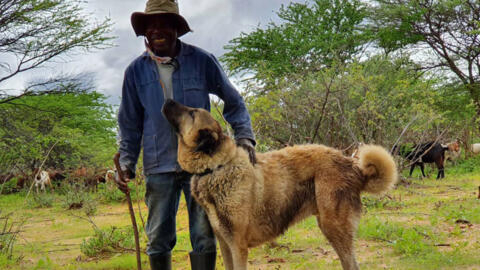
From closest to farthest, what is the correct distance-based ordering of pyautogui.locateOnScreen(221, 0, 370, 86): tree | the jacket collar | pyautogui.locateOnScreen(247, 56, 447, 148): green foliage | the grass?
1. the jacket collar
2. the grass
3. pyautogui.locateOnScreen(247, 56, 447, 148): green foliage
4. pyautogui.locateOnScreen(221, 0, 370, 86): tree

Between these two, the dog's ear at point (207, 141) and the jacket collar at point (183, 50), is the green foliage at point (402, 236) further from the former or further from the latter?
the jacket collar at point (183, 50)

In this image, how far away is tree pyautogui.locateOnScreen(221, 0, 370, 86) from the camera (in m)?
24.1

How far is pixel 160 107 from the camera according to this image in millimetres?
3248

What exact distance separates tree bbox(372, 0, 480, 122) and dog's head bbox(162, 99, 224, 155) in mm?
19557

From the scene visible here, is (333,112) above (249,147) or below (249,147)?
above

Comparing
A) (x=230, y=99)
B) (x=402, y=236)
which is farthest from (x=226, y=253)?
(x=402, y=236)

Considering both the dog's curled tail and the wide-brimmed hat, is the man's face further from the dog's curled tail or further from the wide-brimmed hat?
the dog's curled tail

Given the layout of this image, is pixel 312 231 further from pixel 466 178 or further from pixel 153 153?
pixel 466 178

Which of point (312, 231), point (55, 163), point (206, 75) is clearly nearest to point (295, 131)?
point (312, 231)

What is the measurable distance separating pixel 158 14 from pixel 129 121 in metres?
0.86

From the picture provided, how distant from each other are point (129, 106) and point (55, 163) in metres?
18.3

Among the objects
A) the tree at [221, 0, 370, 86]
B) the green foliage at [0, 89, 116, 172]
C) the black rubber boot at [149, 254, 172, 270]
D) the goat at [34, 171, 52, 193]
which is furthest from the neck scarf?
the tree at [221, 0, 370, 86]

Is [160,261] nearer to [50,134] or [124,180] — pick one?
[124,180]

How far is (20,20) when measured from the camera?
14203 millimetres
